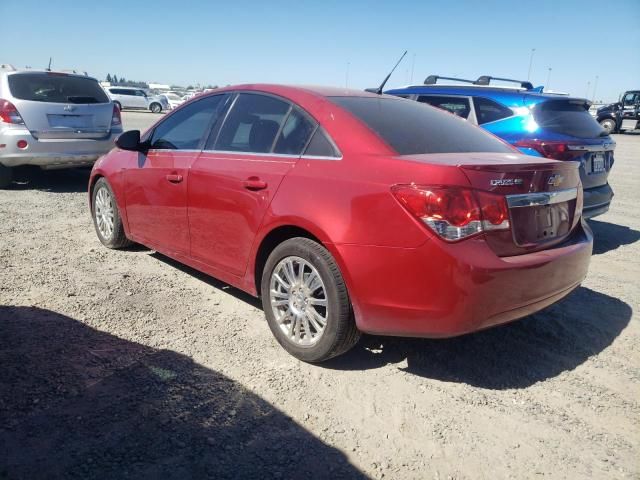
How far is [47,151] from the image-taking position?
726 centimetres

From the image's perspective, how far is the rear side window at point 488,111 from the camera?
577cm

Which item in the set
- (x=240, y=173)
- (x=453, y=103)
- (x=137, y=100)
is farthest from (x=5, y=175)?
(x=137, y=100)

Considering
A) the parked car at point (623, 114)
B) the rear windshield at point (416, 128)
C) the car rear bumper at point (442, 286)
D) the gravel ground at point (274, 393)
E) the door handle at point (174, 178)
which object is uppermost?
the parked car at point (623, 114)

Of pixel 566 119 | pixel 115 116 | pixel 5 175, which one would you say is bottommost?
pixel 5 175

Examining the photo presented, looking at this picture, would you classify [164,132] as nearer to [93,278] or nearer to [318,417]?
[93,278]

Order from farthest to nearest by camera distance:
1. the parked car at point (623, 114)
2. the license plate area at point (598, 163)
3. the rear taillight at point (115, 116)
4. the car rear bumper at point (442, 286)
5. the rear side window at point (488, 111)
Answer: the parked car at point (623, 114)
the rear taillight at point (115, 116)
the rear side window at point (488, 111)
the license plate area at point (598, 163)
the car rear bumper at point (442, 286)

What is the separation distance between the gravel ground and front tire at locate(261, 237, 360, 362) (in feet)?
0.51

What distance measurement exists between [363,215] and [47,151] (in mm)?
6239

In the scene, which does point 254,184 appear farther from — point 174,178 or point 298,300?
point 174,178

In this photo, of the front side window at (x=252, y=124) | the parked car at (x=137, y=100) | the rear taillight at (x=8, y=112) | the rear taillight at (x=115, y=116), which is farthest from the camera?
the parked car at (x=137, y=100)

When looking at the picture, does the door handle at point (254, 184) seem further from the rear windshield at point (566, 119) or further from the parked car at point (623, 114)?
the parked car at point (623, 114)

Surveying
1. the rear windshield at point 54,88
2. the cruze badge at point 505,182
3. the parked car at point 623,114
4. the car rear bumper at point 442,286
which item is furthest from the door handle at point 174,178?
the parked car at point 623,114

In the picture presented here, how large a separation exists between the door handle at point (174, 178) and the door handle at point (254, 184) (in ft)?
2.65

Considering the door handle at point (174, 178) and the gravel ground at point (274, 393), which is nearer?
the gravel ground at point (274, 393)
